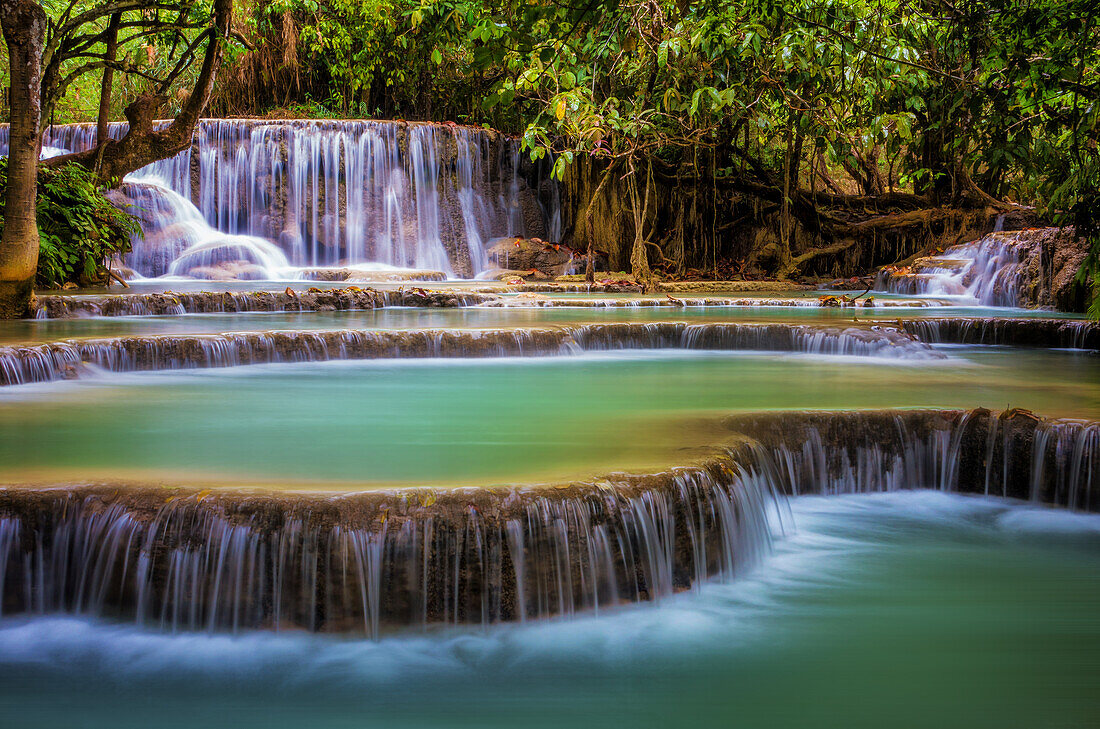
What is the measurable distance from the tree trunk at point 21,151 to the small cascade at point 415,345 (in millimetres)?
1850

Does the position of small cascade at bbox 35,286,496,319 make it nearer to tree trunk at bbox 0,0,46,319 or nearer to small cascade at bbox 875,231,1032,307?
tree trunk at bbox 0,0,46,319

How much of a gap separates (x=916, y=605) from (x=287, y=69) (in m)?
19.4

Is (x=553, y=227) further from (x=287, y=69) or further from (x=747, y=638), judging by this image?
(x=747, y=638)

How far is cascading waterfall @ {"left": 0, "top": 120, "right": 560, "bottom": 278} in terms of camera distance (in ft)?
52.0

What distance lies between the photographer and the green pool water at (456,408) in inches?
147

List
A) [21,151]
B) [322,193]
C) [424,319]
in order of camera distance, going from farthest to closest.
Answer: [322,193] < [424,319] < [21,151]

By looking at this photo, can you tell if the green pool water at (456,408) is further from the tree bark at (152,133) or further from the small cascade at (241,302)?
the tree bark at (152,133)

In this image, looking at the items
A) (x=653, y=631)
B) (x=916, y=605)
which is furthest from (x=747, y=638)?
(x=916, y=605)

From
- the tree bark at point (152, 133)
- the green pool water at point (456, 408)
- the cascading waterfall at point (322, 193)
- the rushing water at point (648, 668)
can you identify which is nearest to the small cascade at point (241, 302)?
the tree bark at point (152, 133)

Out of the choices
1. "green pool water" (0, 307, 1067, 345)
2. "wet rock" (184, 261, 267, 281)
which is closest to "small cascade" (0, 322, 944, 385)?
"green pool water" (0, 307, 1067, 345)

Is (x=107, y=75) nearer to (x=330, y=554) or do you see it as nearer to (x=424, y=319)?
(x=424, y=319)

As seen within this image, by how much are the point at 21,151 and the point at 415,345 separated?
12.0 feet

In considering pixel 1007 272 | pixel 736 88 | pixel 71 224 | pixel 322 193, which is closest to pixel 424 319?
pixel 71 224

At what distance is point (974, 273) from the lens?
13055 millimetres
